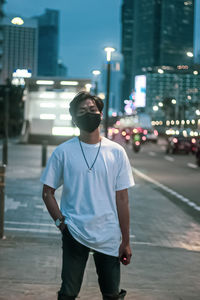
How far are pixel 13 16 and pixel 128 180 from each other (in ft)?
36.5

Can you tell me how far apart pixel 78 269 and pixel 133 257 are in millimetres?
3605

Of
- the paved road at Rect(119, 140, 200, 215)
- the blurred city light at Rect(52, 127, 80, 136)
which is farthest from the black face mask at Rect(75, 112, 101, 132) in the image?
the blurred city light at Rect(52, 127, 80, 136)

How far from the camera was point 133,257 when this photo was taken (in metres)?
7.39

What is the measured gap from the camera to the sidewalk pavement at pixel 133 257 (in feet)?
18.3

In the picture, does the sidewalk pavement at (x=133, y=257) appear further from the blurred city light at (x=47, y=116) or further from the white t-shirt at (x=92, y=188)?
the blurred city light at (x=47, y=116)

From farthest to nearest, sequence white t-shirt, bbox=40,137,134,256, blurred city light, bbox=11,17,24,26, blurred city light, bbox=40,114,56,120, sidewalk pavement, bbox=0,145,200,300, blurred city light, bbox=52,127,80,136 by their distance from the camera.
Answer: blurred city light, bbox=52,127,80,136 → blurred city light, bbox=40,114,56,120 → blurred city light, bbox=11,17,24,26 → sidewalk pavement, bbox=0,145,200,300 → white t-shirt, bbox=40,137,134,256

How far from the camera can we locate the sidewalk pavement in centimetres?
559

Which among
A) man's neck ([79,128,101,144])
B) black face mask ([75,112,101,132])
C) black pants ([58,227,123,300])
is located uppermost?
black face mask ([75,112,101,132])

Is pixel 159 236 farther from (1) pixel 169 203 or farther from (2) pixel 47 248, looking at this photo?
(1) pixel 169 203

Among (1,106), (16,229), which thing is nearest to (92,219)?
(16,229)

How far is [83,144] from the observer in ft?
12.9

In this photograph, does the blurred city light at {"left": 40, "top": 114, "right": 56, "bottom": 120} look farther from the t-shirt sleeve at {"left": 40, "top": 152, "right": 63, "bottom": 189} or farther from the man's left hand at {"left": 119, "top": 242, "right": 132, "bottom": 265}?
the man's left hand at {"left": 119, "top": 242, "right": 132, "bottom": 265}

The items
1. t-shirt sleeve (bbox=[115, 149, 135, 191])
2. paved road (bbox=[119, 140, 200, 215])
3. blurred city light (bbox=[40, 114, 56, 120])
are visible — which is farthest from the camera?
blurred city light (bbox=[40, 114, 56, 120])

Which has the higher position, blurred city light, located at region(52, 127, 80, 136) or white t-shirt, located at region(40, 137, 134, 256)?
white t-shirt, located at region(40, 137, 134, 256)
